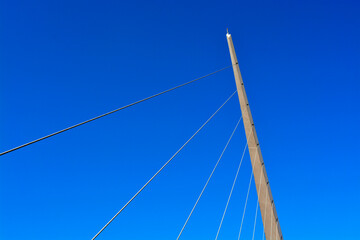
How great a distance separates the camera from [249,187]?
20.2ft

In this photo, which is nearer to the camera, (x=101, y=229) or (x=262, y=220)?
(x=101, y=229)

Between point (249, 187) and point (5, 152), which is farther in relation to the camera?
point (249, 187)

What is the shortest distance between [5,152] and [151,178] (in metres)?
2.25

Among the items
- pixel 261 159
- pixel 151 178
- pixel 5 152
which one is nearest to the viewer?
pixel 5 152

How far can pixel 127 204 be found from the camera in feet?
13.1

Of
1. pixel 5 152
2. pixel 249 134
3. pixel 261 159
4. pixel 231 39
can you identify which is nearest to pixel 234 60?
pixel 231 39

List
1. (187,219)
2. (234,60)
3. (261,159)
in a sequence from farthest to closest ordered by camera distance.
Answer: (234,60) → (261,159) → (187,219)

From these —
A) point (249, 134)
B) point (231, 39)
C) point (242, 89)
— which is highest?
point (231, 39)

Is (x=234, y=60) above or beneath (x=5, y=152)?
above

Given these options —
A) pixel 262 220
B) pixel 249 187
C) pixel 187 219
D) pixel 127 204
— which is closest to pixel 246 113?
pixel 249 187

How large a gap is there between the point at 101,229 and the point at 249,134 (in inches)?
140

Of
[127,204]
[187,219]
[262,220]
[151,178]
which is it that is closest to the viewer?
[127,204]

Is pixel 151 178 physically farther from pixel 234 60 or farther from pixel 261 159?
pixel 234 60

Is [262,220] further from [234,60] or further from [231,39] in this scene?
[231,39]
